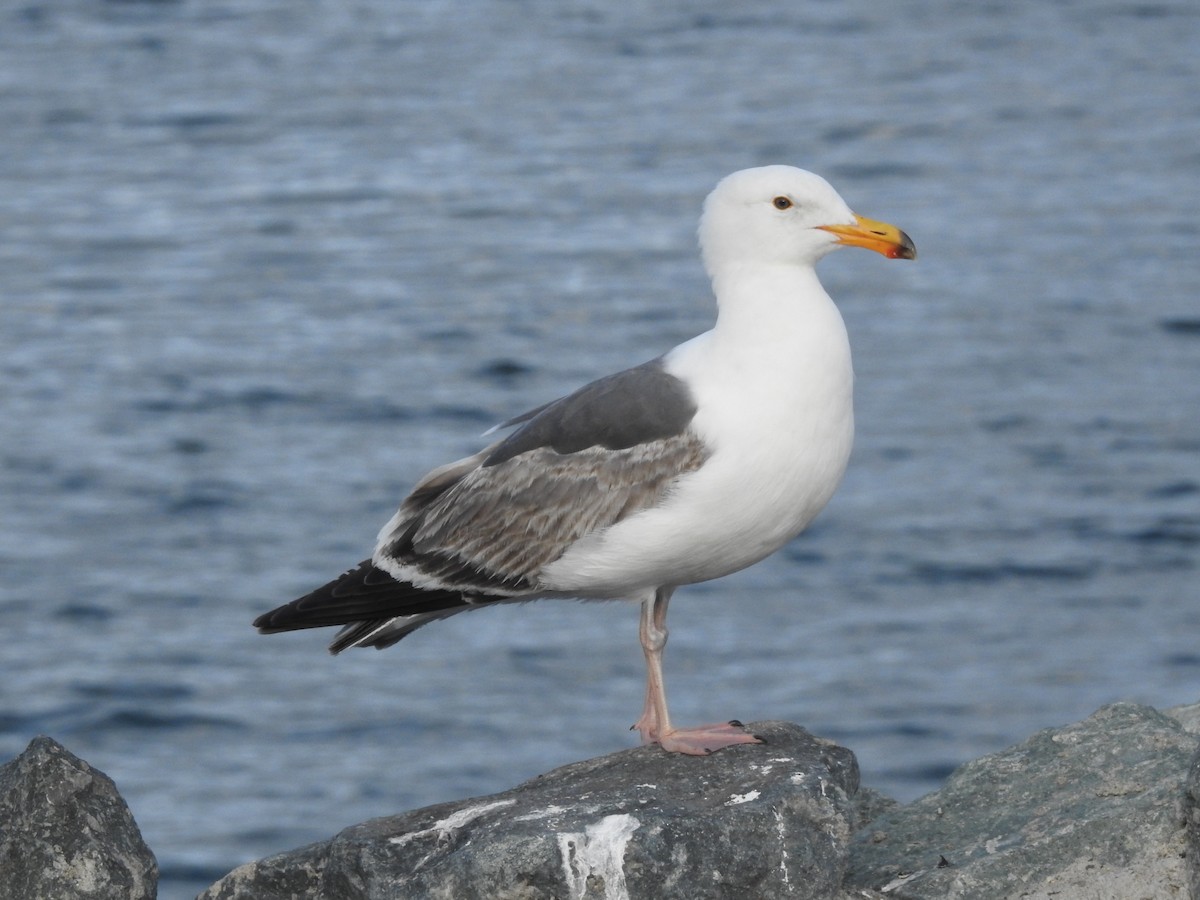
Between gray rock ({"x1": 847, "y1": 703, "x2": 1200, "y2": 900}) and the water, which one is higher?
gray rock ({"x1": 847, "y1": 703, "x2": 1200, "y2": 900})

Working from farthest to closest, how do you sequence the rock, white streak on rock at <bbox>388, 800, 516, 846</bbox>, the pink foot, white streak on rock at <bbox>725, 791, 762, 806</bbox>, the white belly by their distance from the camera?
the pink foot
the white belly
the rock
white streak on rock at <bbox>388, 800, 516, 846</bbox>
white streak on rock at <bbox>725, 791, 762, 806</bbox>

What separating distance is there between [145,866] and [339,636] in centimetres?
139

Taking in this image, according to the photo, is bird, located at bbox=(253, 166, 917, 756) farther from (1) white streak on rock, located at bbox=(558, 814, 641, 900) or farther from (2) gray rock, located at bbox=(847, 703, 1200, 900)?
(1) white streak on rock, located at bbox=(558, 814, 641, 900)

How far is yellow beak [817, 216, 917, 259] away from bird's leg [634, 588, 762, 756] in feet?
5.59

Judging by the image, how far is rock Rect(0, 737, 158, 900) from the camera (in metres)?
8.21

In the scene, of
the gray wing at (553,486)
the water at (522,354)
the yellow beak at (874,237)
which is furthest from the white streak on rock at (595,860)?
the water at (522,354)

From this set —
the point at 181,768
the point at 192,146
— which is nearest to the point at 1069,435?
the point at 181,768

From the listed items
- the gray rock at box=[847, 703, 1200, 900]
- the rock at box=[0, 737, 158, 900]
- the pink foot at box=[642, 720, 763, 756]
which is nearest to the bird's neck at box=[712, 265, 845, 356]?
the pink foot at box=[642, 720, 763, 756]

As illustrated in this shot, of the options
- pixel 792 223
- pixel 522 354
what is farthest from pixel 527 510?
pixel 522 354

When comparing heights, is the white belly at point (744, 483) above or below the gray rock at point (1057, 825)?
above

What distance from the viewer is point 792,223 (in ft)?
28.9

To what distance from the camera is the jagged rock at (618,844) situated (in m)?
7.54

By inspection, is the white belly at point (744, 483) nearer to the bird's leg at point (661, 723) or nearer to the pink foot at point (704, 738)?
the bird's leg at point (661, 723)

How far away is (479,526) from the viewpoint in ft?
29.7
